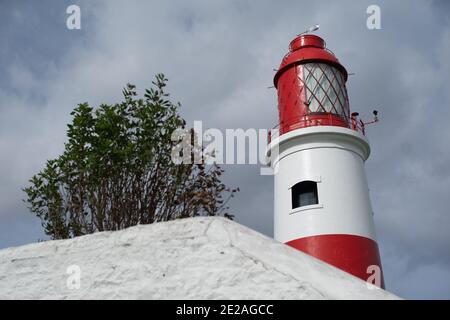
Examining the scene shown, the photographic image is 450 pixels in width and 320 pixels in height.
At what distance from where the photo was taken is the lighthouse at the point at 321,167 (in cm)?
1164

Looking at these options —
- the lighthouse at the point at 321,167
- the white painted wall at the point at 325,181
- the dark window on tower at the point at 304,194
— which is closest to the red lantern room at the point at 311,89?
the lighthouse at the point at 321,167

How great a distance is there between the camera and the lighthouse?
1164cm

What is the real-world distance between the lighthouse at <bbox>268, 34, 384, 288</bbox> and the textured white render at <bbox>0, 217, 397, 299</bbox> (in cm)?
720

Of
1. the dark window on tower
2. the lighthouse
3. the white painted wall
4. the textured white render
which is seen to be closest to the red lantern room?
the lighthouse

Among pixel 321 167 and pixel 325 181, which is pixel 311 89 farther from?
pixel 325 181

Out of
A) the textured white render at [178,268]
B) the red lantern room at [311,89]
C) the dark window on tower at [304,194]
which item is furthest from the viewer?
the red lantern room at [311,89]

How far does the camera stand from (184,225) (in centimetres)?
473

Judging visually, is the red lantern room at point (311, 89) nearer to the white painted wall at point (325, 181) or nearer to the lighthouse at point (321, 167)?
the lighthouse at point (321, 167)

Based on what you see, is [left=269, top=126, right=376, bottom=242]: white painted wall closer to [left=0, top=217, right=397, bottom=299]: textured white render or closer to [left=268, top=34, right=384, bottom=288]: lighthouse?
[left=268, top=34, right=384, bottom=288]: lighthouse

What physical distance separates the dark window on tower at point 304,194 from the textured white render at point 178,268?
7.64m

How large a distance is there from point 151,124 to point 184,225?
4.13 meters

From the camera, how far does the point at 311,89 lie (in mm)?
13641

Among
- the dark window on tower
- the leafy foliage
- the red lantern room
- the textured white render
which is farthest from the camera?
the red lantern room

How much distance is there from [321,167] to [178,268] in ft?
28.7
